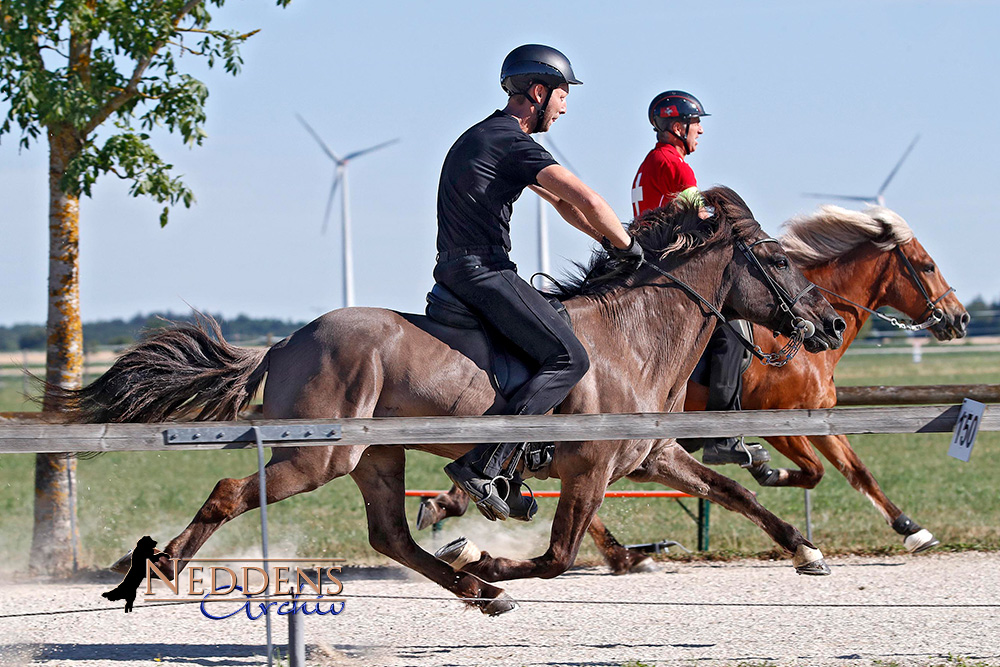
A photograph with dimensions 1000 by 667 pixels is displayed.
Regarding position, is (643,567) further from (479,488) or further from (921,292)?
(479,488)

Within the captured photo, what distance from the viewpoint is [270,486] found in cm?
483

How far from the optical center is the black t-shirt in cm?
501

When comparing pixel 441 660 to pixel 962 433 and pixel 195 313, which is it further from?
pixel 962 433

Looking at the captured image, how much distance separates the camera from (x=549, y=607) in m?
6.34

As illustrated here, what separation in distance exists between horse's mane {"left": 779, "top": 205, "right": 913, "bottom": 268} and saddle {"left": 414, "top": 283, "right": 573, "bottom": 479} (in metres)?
3.13

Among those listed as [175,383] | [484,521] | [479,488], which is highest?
[175,383]

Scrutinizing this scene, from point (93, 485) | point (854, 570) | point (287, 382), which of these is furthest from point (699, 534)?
point (93, 485)

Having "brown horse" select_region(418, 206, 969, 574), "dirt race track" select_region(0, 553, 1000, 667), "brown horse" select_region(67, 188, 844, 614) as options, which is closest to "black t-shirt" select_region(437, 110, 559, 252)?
"brown horse" select_region(67, 188, 844, 614)

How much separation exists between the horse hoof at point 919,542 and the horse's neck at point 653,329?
2731 mm

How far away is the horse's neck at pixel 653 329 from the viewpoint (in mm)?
5387

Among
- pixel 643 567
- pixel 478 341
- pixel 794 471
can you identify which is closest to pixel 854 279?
pixel 794 471

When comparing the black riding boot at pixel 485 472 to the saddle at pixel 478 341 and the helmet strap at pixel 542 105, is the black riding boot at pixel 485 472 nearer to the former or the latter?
the saddle at pixel 478 341

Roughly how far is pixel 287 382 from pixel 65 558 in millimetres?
4023

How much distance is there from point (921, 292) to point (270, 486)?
4.96 meters
